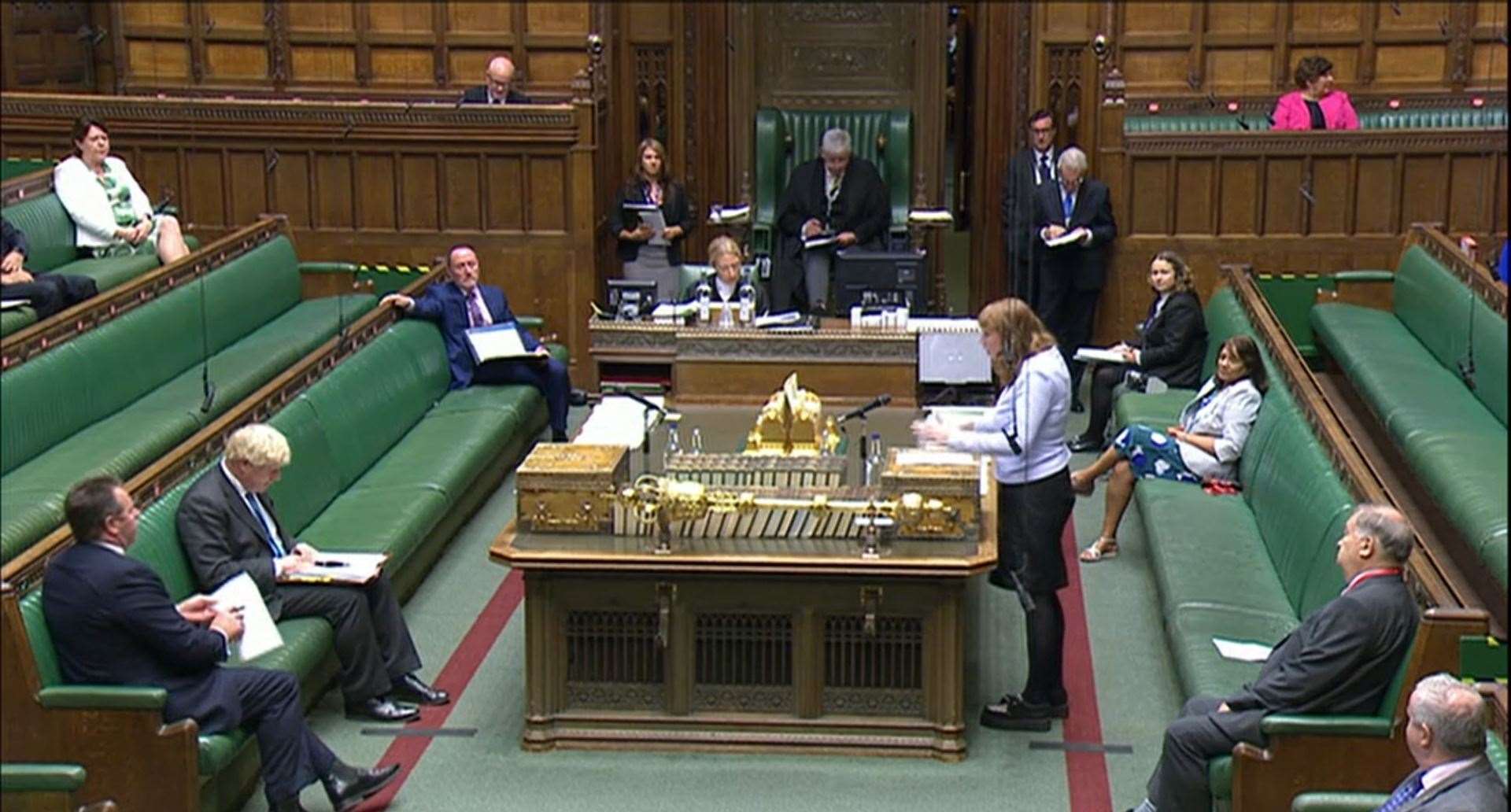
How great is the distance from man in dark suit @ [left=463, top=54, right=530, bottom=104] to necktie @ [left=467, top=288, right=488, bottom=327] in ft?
6.93

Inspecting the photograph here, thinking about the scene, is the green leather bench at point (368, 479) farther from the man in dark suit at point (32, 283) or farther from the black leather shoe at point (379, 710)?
the man in dark suit at point (32, 283)

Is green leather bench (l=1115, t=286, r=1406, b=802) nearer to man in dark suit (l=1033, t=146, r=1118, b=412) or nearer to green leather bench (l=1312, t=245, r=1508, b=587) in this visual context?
green leather bench (l=1312, t=245, r=1508, b=587)

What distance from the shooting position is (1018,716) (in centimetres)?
702

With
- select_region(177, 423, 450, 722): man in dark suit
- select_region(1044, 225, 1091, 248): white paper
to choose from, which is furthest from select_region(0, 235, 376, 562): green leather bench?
select_region(1044, 225, 1091, 248): white paper

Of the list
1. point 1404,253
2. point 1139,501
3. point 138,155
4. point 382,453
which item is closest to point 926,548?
point 1139,501

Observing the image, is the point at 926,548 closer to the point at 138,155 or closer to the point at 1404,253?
the point at 1404,253

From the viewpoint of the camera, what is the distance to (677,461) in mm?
7383

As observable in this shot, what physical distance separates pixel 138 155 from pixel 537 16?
2961mm

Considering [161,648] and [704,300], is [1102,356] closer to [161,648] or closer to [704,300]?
[704,300]

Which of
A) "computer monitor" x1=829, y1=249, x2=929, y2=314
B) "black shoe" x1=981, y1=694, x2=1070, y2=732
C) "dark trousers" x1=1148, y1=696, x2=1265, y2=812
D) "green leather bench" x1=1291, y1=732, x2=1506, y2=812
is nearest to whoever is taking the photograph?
"green leather bench" x1=1291, y1=732, x2=1506, y2=812

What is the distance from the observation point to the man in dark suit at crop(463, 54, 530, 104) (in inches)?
477

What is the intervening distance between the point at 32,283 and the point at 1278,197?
276 inches

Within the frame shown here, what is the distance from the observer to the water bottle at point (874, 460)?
7.37 meters

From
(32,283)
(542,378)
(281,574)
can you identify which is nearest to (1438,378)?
(542,378)
